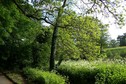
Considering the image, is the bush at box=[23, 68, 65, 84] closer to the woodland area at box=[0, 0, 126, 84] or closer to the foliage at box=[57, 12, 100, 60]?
the woodland area at box=[0, 0, 126, 84]

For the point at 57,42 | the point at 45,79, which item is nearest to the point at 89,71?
the point at 45,79

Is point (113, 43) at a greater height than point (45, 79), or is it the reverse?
point (113, 43)

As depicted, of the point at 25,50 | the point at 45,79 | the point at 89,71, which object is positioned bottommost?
the point at 45,79

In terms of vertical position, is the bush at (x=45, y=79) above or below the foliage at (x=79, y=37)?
below

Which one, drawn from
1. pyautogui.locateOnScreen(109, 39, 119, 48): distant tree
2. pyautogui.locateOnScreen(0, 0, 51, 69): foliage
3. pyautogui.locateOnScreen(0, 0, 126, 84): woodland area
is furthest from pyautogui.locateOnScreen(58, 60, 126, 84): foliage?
pyautogui.locateOnScreen(109, 39, 119, 48): distant tree

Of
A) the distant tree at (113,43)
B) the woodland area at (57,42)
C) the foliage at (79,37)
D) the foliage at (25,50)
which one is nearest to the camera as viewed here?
the woodland area at (57,42)

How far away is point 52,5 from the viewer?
1477cm

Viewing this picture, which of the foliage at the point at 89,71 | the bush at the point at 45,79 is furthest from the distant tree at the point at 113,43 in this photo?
the bush at the point at 45,79

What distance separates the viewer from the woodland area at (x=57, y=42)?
1308cm

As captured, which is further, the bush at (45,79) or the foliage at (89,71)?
the bush at (45,79)

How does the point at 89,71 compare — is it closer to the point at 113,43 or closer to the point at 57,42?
the point at 57,42

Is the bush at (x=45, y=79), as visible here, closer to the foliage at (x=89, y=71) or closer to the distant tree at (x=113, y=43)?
the foliage at (x=89, y=71)

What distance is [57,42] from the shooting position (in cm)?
2048

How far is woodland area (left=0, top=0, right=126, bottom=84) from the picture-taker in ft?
42.9
